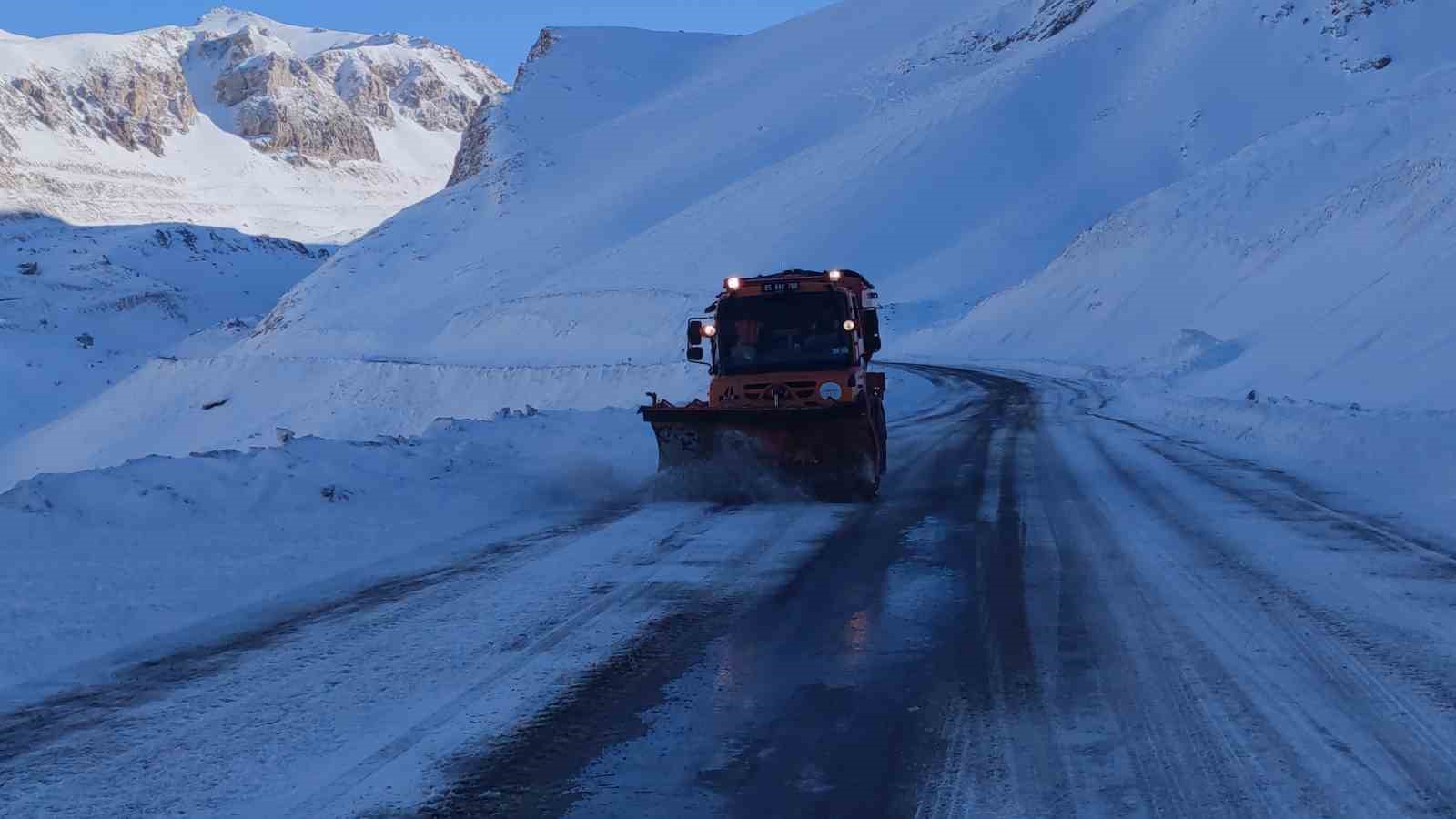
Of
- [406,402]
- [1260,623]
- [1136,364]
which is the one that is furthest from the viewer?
[406,402]

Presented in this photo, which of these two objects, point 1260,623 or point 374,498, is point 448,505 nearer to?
point 374,498

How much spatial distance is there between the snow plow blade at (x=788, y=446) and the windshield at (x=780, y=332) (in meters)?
0.90

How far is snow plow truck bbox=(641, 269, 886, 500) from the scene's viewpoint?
38.9 ft

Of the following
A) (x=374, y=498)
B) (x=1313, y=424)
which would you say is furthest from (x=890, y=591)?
(x=1313, y=424)

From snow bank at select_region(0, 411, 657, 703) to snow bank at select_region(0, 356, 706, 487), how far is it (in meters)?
21.0

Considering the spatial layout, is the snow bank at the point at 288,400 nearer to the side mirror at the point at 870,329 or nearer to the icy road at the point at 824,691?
the side mirror at the point at 870,329

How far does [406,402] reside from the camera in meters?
51.8

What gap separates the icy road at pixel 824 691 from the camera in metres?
4.19

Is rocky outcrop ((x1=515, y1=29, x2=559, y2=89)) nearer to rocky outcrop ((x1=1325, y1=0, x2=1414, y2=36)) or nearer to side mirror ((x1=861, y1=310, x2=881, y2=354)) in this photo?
rocky outcrop ((x1=1325, y1=0, x2=1414, y2=36))

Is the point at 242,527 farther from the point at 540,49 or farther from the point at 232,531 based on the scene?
the point at 540,49

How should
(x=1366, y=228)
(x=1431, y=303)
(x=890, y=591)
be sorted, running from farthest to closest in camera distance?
(x=1366, y=228)
(x=1431, y=303)
(x=890, y=591)

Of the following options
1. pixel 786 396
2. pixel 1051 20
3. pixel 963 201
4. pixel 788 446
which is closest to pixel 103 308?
pixel 1051 20

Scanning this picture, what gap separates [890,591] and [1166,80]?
8439 centimetres

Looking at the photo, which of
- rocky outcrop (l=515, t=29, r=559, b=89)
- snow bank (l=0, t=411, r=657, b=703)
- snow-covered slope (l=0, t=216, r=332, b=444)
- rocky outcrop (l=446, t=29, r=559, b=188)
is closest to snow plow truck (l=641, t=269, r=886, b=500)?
snow bank (l=0, t=411, r=657, b=703)
